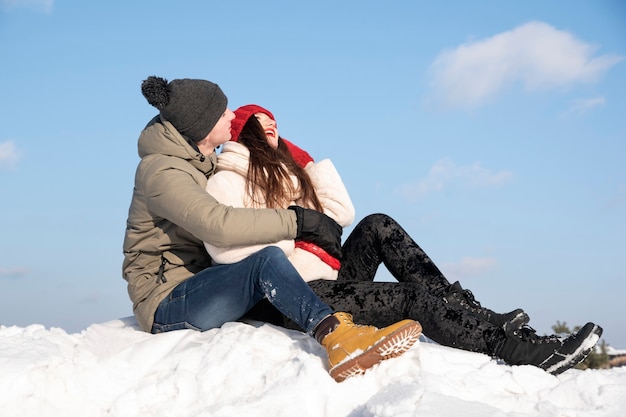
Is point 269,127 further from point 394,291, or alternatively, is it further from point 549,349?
point 549,349

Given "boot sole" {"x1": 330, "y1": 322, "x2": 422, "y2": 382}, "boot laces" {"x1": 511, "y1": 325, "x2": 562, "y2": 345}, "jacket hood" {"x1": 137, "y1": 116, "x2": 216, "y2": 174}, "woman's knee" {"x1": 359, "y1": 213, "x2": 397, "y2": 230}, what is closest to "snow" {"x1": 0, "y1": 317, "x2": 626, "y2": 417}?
"boot sole" {"x1": 330, "y1": 322, "x2": 422, "y2": 382}

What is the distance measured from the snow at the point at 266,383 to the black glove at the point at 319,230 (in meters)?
0.63

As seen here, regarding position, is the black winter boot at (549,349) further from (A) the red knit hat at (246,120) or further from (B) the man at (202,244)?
(A) the red knit hat at (246,120)

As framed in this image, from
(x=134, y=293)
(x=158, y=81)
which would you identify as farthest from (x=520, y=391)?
(x=158, y=81)

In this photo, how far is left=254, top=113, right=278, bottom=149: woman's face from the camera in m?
4.90

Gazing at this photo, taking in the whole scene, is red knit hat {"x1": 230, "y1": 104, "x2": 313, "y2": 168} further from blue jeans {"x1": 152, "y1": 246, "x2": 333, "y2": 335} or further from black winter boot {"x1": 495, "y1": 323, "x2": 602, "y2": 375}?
black winter boot {"x1": 495, "y1": 323, "x2": 602, "y2": 375}

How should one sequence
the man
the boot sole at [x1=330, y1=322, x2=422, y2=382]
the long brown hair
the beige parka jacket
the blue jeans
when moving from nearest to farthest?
1. the boot sole at [x1=330, y1=322, x2=422, y2=382]
2. the man
3. the blue jeans
4. the beige parka jacket
5. the long brown hair

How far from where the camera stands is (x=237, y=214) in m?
4.15

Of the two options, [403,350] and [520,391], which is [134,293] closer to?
[403,350]

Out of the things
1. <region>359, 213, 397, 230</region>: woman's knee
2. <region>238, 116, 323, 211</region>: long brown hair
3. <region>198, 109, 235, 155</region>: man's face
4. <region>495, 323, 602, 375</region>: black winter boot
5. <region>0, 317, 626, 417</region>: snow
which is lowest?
<region>0, 317, 626, 417</region>: snow

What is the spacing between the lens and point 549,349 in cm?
407

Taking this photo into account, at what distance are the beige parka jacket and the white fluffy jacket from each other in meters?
0.10

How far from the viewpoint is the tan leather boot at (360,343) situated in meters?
3.73

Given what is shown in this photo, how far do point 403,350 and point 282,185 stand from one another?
4.81 ft
